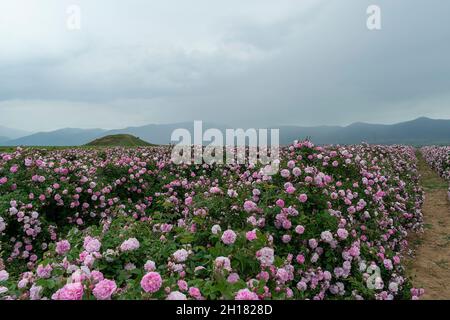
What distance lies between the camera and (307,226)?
15.4ft

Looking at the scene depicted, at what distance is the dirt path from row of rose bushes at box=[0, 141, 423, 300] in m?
0.49

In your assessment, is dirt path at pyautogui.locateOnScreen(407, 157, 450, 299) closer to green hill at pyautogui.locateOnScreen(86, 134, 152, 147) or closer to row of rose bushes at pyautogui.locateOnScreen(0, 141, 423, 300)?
row of rose bushes at pyautogui.locateOnScreen(0, 141, 423, 300)

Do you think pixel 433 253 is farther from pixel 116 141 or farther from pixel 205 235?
pixel 116 141

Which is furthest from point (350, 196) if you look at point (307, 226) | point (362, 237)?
point (307, 226)

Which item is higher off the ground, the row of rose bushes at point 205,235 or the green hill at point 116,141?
the green hill at point 116,141

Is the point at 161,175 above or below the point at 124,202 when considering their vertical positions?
above

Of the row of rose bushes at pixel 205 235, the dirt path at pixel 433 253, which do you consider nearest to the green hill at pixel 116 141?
the row of rose bushes at pixel 205 235

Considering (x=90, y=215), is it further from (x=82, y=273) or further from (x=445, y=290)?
(x=445, y=290)

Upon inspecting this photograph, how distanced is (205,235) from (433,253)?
6871 mm

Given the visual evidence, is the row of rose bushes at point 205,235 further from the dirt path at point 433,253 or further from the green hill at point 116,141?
the green hill at point 116,141

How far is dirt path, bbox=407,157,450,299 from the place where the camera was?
20.7ft

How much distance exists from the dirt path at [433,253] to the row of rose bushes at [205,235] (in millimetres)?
493

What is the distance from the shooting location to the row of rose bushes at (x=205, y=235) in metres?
2.83
